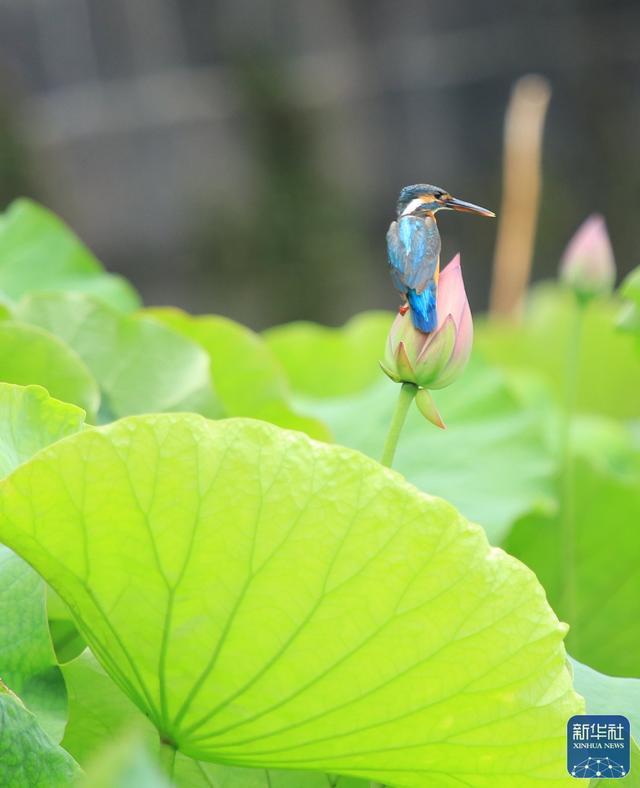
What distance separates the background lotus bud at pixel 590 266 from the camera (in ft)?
2.61

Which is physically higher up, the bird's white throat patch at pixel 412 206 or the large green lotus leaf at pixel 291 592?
the bird's white throat patch at pixel 412 206

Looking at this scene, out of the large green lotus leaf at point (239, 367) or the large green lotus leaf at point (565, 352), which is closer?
the large green lotus leaf at point (239, 367)

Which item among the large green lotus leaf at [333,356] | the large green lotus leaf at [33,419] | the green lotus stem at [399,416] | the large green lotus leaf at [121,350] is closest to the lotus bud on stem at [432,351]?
the green lotus stem at [399,416]

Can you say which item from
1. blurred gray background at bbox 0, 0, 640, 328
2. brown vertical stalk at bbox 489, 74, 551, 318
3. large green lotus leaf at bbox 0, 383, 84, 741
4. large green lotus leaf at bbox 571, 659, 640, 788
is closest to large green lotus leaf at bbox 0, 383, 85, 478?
large green lotus leaf at bbox 0, 383, 84, 741

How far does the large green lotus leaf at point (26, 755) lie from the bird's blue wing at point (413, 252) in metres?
0.19

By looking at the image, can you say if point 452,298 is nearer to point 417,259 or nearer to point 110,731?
point 417,259

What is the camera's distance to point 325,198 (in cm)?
613

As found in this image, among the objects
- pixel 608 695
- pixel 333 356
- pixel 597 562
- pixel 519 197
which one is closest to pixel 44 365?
pixel 608 695

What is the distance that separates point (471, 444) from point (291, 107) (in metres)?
5.36

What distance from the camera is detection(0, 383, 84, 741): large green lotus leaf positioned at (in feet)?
1.41

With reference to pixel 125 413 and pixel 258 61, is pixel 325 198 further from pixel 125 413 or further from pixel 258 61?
pixel 125 413

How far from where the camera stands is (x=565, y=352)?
148 cm

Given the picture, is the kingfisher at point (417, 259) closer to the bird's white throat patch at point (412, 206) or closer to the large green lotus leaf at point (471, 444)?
the bird's white throat patch at point (412, 206)

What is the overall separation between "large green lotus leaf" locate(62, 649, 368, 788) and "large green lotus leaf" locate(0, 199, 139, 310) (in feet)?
1.48
